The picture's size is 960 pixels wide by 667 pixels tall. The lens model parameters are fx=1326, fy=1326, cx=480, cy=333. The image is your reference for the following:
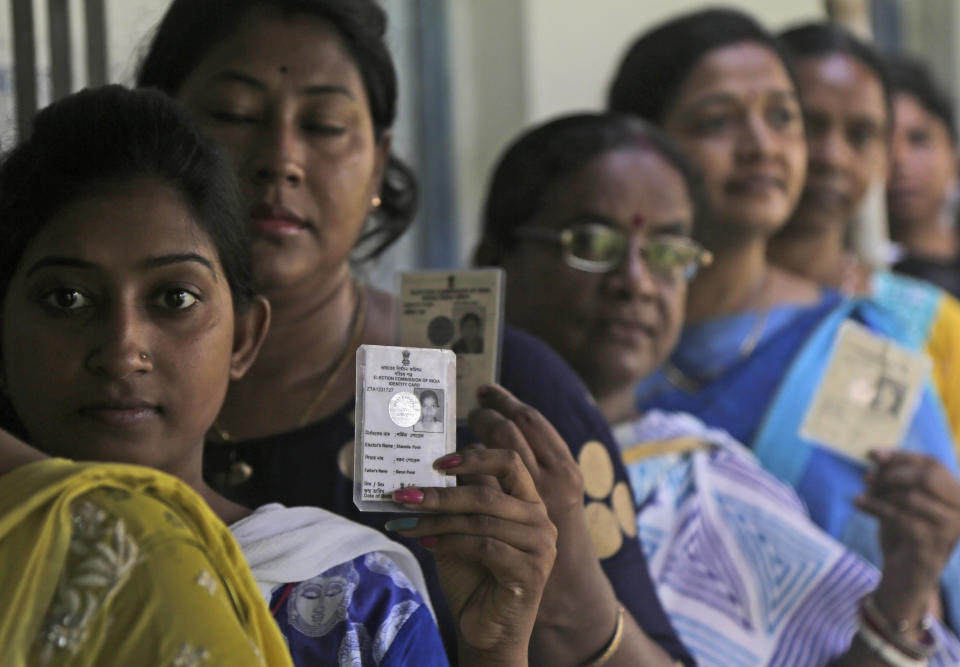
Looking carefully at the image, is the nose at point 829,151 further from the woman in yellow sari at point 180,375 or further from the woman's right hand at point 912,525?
the woman in yellow sari at point 180,375

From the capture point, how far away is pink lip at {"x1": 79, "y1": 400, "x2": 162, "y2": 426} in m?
1.54

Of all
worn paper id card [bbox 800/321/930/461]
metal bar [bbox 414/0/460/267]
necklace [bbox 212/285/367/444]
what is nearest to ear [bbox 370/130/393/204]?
necklace [bbox 212/285/367/444]

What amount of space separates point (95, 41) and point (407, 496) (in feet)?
4.64

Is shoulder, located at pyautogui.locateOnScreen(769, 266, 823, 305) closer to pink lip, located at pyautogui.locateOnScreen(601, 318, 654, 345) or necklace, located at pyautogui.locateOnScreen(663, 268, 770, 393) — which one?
necklace, located at pyautogui.locateOnScreen(663, 268, 770, 393)

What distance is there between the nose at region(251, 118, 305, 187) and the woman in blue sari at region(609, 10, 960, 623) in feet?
4.48

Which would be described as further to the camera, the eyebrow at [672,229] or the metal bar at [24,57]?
the eyebrow at [672,229]

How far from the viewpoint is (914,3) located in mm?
7074

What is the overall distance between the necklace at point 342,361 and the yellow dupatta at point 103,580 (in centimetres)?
79

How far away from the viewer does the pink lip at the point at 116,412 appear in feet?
5.07

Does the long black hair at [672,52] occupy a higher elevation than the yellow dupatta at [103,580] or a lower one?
higher

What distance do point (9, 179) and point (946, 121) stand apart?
4.25 metres

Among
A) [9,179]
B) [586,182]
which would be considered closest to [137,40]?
[9,179]

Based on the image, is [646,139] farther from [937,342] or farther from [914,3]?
[914,3]

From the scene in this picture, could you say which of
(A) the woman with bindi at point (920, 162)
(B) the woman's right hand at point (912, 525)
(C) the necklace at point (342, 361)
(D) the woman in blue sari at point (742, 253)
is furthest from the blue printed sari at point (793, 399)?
(A) the woman with bindi at point (920, 162)
